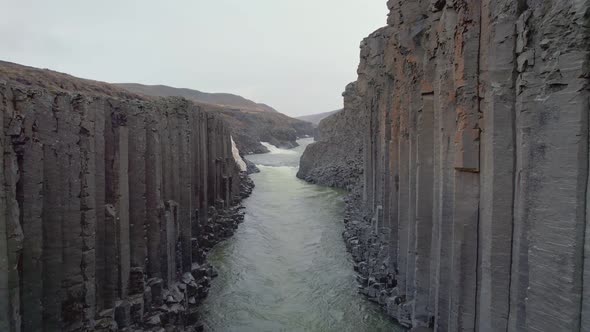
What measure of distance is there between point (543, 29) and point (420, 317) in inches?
241

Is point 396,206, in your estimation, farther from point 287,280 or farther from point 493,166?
point 493,166

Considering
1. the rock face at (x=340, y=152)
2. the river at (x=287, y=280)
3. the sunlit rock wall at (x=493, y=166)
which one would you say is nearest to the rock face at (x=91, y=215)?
the river at (x=287, y=280)

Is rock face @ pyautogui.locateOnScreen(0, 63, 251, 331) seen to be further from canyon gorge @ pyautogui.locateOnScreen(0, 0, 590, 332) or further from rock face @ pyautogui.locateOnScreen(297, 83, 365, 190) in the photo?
rock face @ pyautogui.locateOnScreen(297, 83, 365, 190)

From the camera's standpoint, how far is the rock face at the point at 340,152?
3070 centimetres

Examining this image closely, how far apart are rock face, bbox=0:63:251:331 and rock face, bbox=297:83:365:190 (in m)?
19.0

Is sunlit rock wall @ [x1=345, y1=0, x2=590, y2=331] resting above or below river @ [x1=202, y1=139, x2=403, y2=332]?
above

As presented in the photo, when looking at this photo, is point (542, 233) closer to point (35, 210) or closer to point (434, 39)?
point (434, 39)

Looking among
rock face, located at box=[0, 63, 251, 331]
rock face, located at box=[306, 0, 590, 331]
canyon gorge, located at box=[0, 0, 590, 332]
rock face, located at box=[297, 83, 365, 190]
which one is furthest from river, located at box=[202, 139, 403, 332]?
rock face, located at box=[297, 83, 365, 190]

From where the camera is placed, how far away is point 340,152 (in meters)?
34.4

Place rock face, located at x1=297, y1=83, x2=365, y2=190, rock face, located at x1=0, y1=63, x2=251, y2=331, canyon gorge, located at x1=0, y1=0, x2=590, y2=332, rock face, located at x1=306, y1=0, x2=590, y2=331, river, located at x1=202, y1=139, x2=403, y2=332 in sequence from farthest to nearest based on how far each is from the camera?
1. rock face, located at x1=297, y1=83, x2=365, y2=190
2. river, located at x1=202, y1=139, x2=403, y2=332
3. rock face, located at x1=0, y1=63, x2=251, y2=331
4. canyon gorge, located at x1=0, y1=0, x2=590, y2=332
5. rock face, located at x1=306, y1=0, x2=590, y2=331

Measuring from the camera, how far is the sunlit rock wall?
15.1 ft

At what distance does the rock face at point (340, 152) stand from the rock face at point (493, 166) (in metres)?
18.8

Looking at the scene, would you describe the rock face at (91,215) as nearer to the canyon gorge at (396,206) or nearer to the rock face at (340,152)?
the canyon gorge at (396,206)

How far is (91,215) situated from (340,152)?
91.2ft
